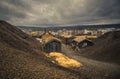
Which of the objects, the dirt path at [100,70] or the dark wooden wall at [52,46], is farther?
the dark wooden wall at [52,46]

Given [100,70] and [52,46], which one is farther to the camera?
[52,46]

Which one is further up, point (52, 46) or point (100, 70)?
point (52, 46)

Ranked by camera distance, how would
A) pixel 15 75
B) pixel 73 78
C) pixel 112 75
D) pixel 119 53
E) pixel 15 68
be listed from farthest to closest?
pixel 119 53, pixel 112 75, pixel 73 78, pixel 15 68, pixel 15 75

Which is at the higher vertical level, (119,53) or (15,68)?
(15,68)

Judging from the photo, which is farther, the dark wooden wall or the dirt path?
the dark wooden wall

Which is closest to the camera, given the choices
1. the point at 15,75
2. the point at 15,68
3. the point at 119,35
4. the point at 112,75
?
the point at 15,75

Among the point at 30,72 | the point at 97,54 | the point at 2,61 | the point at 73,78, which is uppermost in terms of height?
the point at 2,61

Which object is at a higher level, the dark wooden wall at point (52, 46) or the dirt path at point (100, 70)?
the dark wooden wall at point (52, 46)

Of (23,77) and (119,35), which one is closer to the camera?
(23,77)

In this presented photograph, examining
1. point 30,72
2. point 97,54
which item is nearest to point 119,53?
point 97,54

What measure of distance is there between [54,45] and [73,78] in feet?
80.6

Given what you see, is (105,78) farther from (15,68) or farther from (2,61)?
(2,61)

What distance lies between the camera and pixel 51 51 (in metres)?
40.5

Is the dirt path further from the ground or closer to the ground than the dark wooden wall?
closer to the ground
